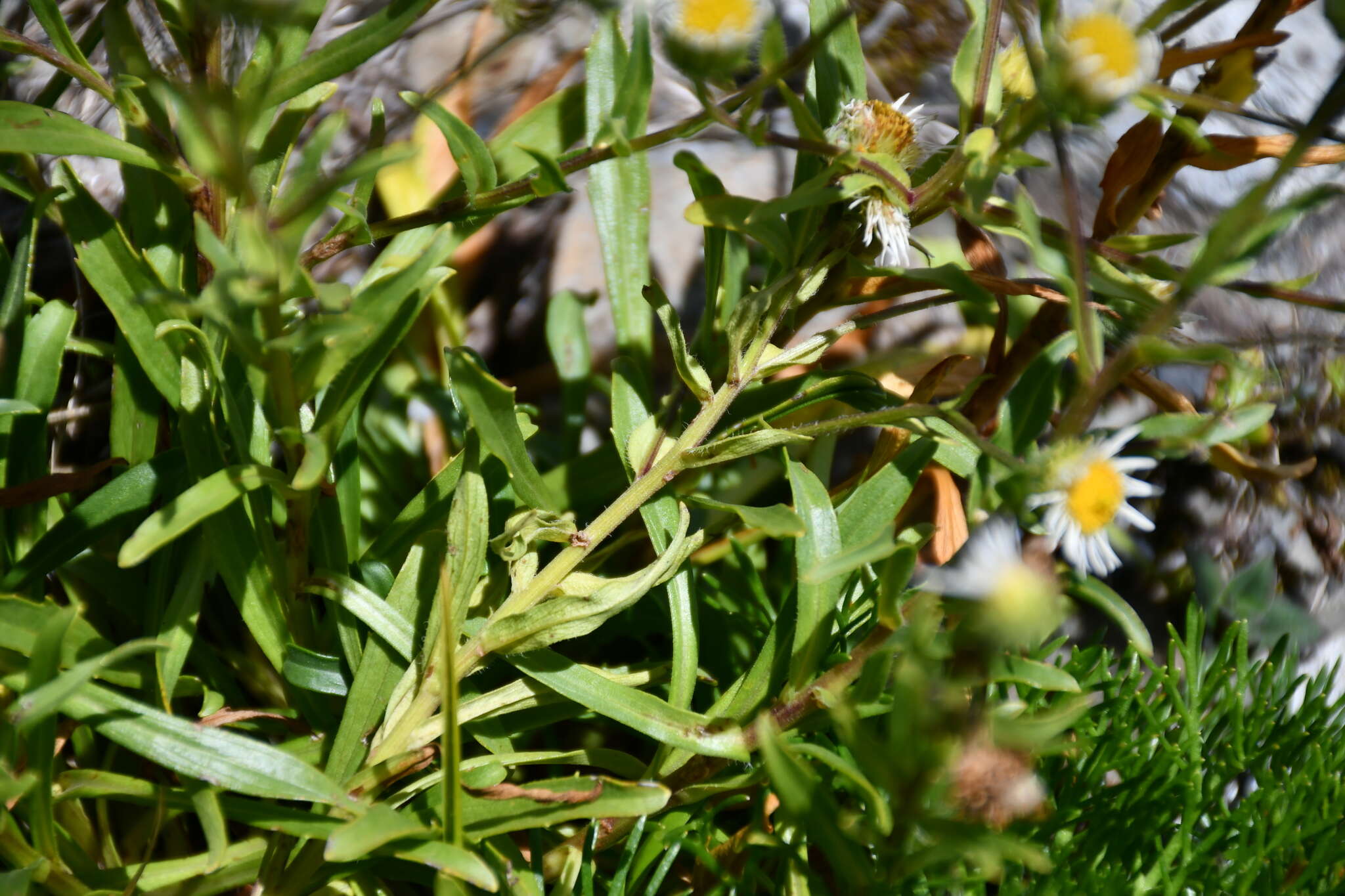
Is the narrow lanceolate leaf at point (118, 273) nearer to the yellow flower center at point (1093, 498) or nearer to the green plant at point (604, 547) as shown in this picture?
the green plant at point (604, 547)

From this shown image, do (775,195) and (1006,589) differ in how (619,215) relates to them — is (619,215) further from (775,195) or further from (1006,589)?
(1006,589)

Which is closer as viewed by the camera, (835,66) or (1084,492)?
(1084,492)

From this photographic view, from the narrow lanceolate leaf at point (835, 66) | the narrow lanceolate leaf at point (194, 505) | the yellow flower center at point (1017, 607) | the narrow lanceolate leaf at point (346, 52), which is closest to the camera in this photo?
the yellow flower center at point (1017, 607)

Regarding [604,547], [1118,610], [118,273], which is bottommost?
[604,547]

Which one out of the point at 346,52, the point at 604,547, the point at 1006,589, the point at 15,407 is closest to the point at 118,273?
the point at 15,407

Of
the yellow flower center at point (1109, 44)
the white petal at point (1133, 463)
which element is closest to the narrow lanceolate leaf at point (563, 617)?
the white petal at point (1133, 463)

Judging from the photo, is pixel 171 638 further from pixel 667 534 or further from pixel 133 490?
pixel 667 534
